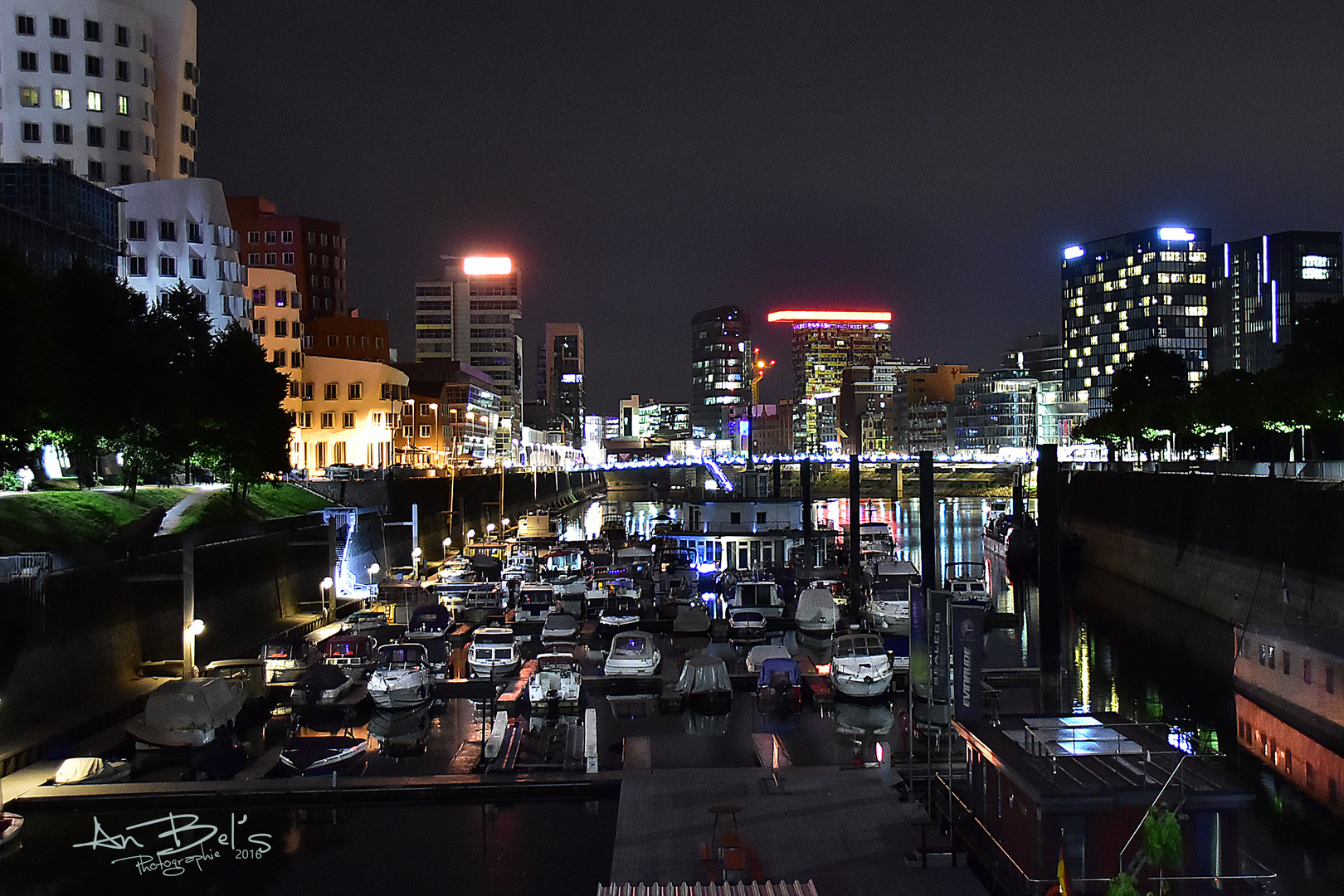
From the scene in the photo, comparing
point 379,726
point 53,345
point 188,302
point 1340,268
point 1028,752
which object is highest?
point 1340,268

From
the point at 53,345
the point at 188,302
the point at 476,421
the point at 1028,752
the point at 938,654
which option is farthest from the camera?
the point at 476,421

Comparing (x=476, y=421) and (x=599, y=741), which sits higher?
(x=476, y=421)

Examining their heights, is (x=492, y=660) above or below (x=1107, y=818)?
below

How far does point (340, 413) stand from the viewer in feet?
325

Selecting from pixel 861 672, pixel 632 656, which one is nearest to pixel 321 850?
pixel 632 656

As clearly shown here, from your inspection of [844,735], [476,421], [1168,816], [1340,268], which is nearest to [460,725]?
[844,735]

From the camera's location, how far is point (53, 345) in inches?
1318

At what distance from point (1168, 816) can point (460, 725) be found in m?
19.7

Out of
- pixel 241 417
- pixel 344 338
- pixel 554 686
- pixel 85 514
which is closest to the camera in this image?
pixel 554 686

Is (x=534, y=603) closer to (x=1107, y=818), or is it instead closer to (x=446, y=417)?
(x=1107, y=818)

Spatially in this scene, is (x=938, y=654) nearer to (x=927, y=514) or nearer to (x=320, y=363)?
(x=927, y=514)

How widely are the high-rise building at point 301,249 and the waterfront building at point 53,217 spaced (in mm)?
63086

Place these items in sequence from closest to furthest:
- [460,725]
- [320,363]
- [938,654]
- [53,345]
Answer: [938,654], [460,725], [53,345], [320,363]

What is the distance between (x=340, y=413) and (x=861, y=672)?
77.7 m
